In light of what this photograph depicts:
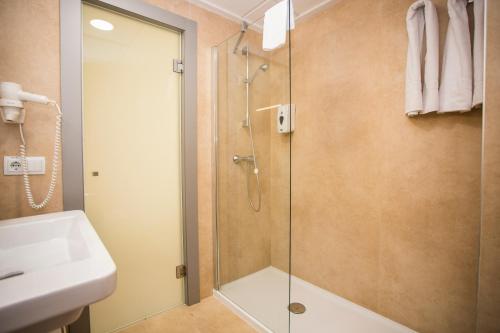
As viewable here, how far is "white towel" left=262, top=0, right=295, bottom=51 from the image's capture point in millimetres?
1411

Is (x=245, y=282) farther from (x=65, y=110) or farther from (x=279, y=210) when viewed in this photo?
(x=65, y=110)

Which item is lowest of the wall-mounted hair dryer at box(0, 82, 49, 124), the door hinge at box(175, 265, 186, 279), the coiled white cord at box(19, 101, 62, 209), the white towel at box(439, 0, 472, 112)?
the door hinge at box(175, 265, 186, 279)

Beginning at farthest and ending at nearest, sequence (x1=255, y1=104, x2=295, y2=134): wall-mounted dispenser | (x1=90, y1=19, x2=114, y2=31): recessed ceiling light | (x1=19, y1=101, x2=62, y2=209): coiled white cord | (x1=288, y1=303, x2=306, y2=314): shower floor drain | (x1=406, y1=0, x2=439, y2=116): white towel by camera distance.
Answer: (x1=288, y1=303, x2=306, y2=314): shower floor drain < (x1=255, y1=104, x2=295, y2=134): wall-mounted dispenser < (x1=90, y1=19, x2=114, y2=31): recessed ceiling light < (x1=406, y1=0, x2=439, y2=116): white towel < (x1=19, y1=101, x2=62, y2=209): coiled white cord

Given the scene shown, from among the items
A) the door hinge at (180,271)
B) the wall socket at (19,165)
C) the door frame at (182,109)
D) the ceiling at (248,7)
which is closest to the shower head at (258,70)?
the door frame at (182,109)

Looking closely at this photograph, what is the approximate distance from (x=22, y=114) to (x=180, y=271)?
4.78 feet

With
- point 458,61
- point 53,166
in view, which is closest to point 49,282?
point 53,166

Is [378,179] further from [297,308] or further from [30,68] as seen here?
[30,68]

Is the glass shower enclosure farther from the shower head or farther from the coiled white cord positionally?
the coiled white cord

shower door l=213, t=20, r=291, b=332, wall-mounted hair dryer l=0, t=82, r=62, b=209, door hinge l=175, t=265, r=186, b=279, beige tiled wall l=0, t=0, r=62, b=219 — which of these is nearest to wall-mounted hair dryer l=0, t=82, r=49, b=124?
wall-mounted hair dryer l=0, t=82, r=62, b=209

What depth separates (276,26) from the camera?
1.47 m

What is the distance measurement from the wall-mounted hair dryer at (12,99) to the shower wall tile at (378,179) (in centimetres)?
183

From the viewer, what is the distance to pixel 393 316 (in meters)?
1.62

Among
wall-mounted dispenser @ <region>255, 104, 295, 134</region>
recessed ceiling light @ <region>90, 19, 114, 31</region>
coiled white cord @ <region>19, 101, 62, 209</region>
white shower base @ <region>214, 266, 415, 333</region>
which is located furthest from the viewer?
wall-mounted dispenser @ <region>255, 104, 295, 134</region>

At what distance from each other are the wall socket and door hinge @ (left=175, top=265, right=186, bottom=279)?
1.14 meters
